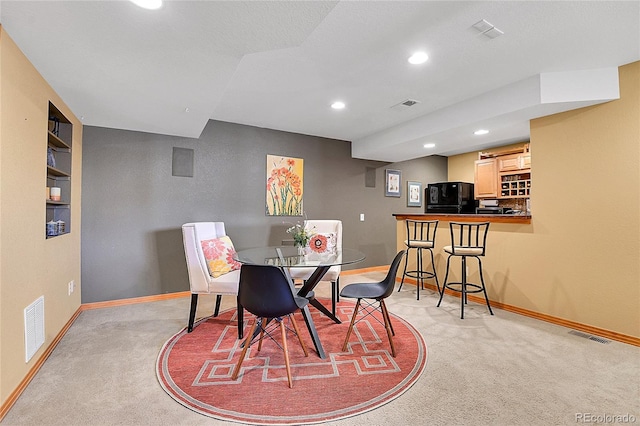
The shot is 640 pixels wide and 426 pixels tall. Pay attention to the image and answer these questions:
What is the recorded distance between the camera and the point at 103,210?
3.69m

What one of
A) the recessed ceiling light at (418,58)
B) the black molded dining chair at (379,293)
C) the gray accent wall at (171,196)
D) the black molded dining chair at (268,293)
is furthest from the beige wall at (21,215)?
the recessed ceiling light at (418,58)

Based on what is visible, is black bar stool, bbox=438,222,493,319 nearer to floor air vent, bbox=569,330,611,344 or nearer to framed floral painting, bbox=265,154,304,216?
floor air vent, bbox=569,330,611,344

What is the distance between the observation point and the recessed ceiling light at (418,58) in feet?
8.17

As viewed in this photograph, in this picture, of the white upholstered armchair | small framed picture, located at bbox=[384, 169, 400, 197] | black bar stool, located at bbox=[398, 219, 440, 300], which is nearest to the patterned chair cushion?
the white upholstered armchair

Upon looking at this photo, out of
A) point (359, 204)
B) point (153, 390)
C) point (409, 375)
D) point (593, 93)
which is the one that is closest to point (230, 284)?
point (153, 390)

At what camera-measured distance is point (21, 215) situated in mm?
2020

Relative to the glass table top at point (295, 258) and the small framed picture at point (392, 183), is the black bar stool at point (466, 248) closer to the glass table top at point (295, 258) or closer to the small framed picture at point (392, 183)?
the glass table top at point (295, 258)

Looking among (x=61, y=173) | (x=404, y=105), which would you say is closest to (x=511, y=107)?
(x=404, y=105)

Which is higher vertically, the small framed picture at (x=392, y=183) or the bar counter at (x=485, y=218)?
the small framed picture at (x=392, y=183)

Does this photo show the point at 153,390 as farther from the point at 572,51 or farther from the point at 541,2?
the point at 572,51

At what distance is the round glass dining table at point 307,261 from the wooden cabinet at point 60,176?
1808mm

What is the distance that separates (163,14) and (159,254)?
308cm

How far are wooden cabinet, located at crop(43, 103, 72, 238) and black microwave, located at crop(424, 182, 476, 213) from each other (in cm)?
572

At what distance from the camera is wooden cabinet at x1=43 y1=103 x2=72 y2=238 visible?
A: 2865 mm
